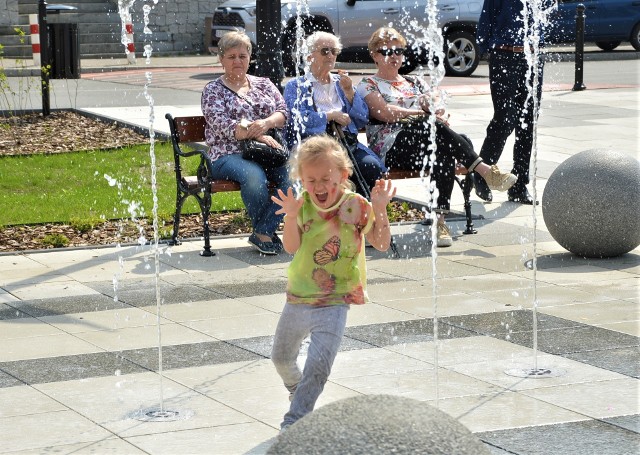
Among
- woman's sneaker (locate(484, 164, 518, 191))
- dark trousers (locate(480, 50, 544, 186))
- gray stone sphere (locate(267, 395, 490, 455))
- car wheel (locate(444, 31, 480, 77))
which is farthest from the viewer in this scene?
car wheel (locate(444, 31, 480, 77))

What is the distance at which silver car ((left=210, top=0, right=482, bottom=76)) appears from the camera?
23109 millimetres

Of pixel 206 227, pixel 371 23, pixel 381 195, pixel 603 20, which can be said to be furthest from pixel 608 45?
pixel 381 195

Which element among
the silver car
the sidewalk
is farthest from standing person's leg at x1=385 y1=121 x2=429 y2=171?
the silver car

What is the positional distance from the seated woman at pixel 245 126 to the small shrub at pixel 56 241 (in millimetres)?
1225

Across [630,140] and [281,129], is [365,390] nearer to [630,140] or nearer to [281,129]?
[281,129]

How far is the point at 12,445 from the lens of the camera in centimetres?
504

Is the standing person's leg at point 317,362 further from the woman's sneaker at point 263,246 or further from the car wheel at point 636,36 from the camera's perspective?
the car wheel at point 636,36

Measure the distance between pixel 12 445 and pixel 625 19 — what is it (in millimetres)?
23863

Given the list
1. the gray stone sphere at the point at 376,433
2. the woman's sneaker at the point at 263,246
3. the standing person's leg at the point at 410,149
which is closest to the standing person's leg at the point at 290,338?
the gray stone sphere at the point at 376,433

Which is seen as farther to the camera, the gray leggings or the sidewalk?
the sidewalk

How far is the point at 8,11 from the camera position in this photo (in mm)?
27156

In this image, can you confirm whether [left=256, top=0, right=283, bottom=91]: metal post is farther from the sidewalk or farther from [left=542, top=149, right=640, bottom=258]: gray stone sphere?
[left=542, top=149, right=640, bottom=258]: gray stone sphere

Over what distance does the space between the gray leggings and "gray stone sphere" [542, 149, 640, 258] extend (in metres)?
3.95

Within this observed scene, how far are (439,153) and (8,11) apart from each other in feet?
63.8
